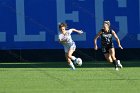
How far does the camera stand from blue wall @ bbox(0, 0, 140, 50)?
1059 inches

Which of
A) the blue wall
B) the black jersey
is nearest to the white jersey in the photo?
the black jersey

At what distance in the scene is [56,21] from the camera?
27047 mm
